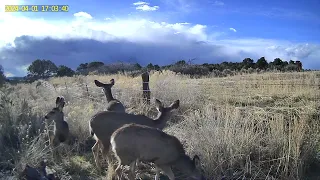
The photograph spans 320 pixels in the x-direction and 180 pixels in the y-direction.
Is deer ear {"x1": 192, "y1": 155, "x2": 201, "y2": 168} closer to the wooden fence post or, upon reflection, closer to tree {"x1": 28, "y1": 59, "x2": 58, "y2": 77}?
the wooden fence post

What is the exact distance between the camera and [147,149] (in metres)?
6.83

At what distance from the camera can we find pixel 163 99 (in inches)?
589

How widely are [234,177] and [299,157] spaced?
1382mm

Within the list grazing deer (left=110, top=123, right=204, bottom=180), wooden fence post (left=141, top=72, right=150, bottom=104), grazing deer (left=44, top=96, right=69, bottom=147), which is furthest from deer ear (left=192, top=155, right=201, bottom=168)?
wooden fence post (left=141, top=72, right=150, bottom=104)

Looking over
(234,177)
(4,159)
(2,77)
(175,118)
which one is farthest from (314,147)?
(2,77)

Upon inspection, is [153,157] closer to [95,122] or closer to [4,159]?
[95,122]

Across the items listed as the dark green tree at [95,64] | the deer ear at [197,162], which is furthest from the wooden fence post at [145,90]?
the dark green tree at [95,64]

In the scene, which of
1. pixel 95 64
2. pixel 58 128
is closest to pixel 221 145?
pixel 58 128

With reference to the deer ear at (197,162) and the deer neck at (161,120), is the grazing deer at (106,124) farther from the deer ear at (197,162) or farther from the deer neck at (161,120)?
the deer ear at (197,162)

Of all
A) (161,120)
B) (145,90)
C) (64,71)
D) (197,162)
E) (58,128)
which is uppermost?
(64,71)

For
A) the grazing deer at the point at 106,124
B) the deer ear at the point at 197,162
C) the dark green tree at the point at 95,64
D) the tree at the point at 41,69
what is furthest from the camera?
the dark green tree at the point at 95,64

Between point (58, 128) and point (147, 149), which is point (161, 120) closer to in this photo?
point (147, 149)

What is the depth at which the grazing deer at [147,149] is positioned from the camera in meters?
6.78

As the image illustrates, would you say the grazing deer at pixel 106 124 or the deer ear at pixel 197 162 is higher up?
the grazing deer at pixel 106 124
